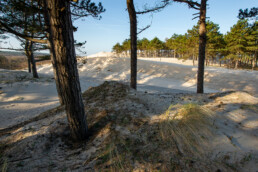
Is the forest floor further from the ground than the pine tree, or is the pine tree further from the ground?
the pine tree

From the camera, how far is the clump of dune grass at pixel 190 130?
1966 mm

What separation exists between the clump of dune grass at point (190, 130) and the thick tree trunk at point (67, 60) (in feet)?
5.66

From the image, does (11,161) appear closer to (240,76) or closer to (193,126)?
(193,126)

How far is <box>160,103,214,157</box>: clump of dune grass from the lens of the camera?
1966 millimetres

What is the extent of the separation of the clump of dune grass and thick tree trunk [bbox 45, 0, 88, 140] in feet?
5.66

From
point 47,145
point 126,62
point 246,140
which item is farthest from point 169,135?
point 126,62

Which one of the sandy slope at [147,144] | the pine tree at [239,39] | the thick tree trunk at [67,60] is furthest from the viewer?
the pine tree at [239,39]

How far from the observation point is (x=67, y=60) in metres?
2.24

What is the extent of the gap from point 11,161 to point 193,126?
10.5 ft

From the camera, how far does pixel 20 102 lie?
701 centimetres

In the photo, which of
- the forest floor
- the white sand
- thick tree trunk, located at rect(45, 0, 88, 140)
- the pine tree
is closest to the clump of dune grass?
the forest floor

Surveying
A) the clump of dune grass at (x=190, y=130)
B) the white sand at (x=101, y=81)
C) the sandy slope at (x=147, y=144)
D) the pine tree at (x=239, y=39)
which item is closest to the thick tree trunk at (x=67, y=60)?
the sandy slope at (x=147, y=144)

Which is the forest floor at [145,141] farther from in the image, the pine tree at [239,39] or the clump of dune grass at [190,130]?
the pine tree at [239,39]

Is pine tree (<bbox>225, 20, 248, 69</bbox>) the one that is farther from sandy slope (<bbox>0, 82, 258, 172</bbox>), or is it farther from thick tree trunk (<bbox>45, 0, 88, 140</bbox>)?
thick tree trunk (<bbox>45, 0, 88, 140</bbox>)
